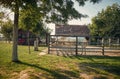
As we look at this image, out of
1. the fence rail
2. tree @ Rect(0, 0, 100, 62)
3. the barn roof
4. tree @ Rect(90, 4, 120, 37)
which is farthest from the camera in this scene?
the barn roof

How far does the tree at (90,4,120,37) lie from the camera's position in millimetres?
52438

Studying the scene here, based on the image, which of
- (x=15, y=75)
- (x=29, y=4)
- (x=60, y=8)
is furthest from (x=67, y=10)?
(x=15, y=75)

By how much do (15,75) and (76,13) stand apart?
298 inches

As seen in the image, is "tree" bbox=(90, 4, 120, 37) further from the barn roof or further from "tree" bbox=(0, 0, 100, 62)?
"tree" bbox=(0, 0, 100, 62)

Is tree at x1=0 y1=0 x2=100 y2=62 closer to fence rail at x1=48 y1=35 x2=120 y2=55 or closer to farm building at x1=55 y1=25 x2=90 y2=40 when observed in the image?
fence rail at x1=48 y1=35 x2=120 y2=55

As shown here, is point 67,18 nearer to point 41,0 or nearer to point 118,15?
point 41,0

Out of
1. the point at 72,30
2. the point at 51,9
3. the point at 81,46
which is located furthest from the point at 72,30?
the point at 51,9

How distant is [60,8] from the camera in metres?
15.1

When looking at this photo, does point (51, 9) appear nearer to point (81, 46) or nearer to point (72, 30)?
point (81, 46)

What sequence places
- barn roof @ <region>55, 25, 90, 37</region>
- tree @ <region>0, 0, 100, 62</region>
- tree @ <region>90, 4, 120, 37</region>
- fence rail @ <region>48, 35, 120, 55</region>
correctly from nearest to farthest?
tree @ <region>0, 0, 100, 62</region>
fence rail @ <region>48, 35, 120, 55</region>
tree @ <region>90, 4, 120, 37</region>
barn roof @ <region>55, 25, 90, 37</region>

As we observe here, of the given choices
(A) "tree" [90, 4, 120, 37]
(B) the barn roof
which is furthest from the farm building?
(A) "tree" [90, 4, 120, 37]

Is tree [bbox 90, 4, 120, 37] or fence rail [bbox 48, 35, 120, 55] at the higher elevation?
tree [bbox 90, 4, 120, 37]

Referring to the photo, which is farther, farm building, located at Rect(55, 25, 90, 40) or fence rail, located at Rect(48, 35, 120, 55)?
farm building, located at Rect(55, 25, 90, 40)

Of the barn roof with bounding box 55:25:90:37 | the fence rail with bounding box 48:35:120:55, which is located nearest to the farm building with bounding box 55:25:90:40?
the barn roof with bounding box 55:25:90:37
